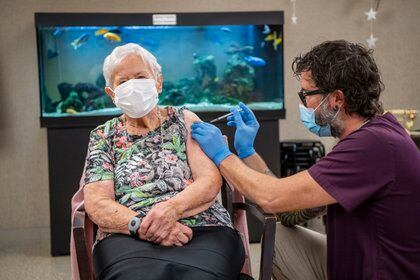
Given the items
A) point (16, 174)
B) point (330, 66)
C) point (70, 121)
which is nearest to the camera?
point (330, 66)

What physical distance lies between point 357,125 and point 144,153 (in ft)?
2.50

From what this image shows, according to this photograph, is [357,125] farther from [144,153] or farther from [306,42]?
[306,42]

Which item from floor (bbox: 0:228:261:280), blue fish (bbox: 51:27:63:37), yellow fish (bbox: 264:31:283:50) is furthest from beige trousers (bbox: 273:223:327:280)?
blue fish (bbox: 51:27:63:37)

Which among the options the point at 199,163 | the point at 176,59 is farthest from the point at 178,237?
the point at 176,59

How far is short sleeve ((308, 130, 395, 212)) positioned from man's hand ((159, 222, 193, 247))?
1.54 ft

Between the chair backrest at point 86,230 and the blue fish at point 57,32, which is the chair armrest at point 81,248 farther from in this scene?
the blue fish at point 57,32

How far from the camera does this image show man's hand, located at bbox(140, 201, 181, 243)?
164cm

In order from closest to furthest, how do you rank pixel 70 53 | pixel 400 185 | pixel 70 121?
pixel 400 185 < pixel 70 121 < pixel 70 53

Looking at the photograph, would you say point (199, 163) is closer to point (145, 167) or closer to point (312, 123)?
point (145, 167)

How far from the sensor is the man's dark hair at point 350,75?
162 centimetres

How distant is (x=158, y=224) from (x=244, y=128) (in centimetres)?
52

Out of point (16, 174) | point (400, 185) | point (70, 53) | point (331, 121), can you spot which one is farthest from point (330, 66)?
point (16, 174)

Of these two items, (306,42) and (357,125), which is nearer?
(357,125)

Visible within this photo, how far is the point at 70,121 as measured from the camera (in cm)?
347
